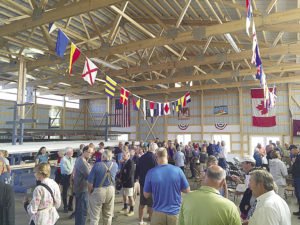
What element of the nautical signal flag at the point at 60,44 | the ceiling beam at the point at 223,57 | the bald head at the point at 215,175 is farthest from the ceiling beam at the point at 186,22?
the bald head at the point at 215,175

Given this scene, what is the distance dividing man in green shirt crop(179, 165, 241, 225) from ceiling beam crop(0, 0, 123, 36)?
425cm

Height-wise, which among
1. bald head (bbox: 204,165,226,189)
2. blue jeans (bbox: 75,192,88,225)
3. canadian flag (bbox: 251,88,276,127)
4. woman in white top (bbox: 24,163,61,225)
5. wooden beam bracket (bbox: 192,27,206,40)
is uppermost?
wooden beam bracket (bbox: 192,27,206,40)

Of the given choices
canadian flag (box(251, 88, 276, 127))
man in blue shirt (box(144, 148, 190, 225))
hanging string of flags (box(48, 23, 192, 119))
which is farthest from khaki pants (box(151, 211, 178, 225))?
canadian flag (box(251, 88, 276, 127))

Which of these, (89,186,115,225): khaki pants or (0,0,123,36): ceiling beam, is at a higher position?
(0,0,123,36): ceiling beam

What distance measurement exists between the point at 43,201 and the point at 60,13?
456 centimetres

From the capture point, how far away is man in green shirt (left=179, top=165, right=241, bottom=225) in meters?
1.79

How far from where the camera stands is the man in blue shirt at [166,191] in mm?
3027

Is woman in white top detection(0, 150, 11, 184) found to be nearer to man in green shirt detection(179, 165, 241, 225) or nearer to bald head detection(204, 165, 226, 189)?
man in green shirt detection(179, 165, 241, 225)

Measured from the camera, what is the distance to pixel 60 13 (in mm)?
5730

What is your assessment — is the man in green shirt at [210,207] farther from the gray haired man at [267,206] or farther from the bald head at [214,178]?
the gray haired man at [267,206]

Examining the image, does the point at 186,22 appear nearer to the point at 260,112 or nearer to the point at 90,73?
the point at 90,73

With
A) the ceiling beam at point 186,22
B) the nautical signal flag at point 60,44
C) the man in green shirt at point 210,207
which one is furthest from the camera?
the ceiling beam at point 186,22

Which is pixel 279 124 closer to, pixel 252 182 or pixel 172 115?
pixel 172 115

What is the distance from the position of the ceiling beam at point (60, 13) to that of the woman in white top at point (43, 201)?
3693 mm
